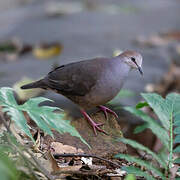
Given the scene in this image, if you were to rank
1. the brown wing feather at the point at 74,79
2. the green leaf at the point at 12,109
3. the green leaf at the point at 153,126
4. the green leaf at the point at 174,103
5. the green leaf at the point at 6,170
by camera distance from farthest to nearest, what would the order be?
the brown wing feather at the point at 74,79 → the green leaf at the point at 174,103 → the green leaf at the point at 153,126 → the green leaf at the point at 12,109 → the green leaf at the point at 6,170

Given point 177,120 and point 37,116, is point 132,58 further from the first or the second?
point 37,116

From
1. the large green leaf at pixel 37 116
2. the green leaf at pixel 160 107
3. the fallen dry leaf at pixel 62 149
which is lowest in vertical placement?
the fallen dry leaf at pixel 62 149

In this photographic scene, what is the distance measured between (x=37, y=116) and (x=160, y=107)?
3.23 feet

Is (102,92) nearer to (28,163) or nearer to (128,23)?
(28,163)

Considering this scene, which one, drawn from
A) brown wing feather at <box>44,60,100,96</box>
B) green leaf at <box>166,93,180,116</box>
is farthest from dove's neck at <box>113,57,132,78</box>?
green leaf at <box>166,93,180,116</box>

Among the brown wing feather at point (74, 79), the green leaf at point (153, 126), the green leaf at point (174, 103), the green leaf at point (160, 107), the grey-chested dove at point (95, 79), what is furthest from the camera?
the brown wing feather at point (74, 79)

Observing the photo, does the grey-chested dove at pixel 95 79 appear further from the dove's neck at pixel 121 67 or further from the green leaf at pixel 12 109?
the green leaf at pixel 12 109

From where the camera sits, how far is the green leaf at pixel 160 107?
3098 millimetres

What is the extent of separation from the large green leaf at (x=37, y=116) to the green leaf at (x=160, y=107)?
677 millimetres

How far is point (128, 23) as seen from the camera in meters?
11.1

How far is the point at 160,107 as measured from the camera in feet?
10.7

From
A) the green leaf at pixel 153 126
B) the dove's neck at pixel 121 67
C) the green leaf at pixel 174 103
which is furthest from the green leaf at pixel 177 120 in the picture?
the dove's neck at pixel 121 67

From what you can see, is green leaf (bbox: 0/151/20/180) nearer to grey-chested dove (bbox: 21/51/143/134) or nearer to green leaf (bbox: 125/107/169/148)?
green leaf (bbox: 125/107/169/148)

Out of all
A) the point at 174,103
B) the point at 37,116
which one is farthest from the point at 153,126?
the point at 37,116
